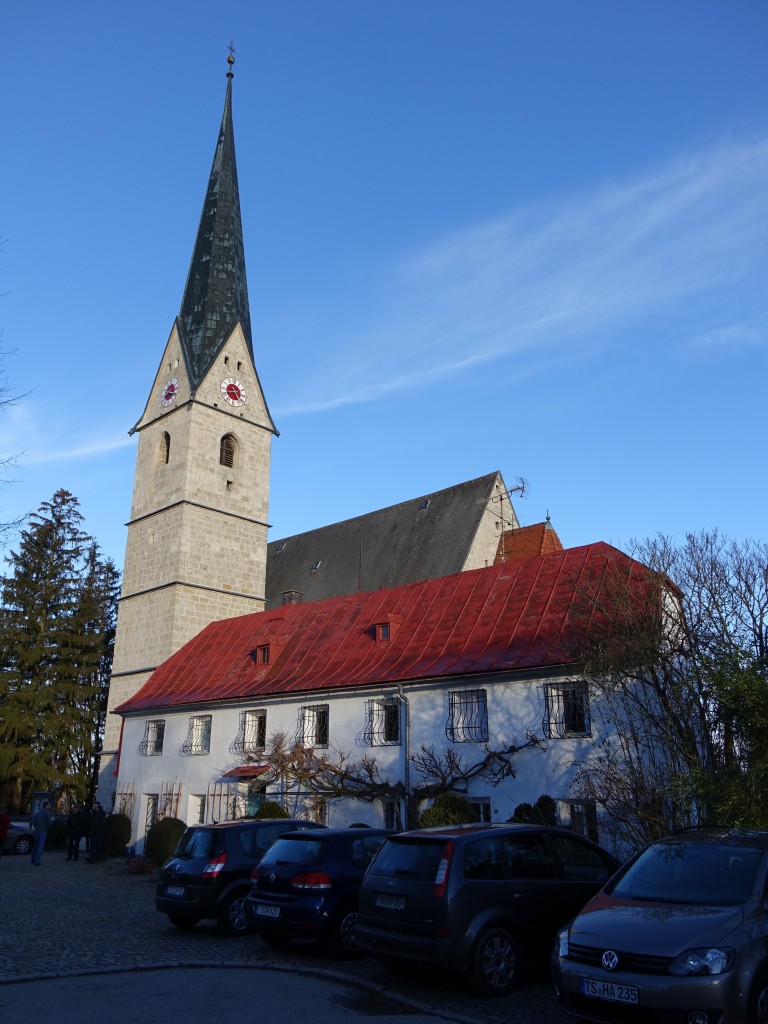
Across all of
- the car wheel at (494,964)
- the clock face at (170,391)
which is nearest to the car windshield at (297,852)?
the car wheel at (494,964)

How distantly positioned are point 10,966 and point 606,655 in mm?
8626

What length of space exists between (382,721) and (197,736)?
7407 millimetres

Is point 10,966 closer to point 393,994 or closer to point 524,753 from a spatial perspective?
point 393,994

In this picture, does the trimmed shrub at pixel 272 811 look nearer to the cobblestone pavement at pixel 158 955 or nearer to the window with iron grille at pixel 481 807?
the cobblestone pavement at pixel 158 955

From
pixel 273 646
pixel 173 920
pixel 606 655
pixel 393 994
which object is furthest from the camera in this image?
pixel 273 646

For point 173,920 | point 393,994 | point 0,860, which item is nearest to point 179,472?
point 0,860

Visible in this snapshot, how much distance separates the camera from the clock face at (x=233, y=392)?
1479 inches

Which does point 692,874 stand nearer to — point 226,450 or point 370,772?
point 370,772

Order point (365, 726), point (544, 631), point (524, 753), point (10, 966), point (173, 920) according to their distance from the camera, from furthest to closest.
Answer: point (365, 726), point (544, 631), point (524, 753), point (173, 920), point (10, 966)

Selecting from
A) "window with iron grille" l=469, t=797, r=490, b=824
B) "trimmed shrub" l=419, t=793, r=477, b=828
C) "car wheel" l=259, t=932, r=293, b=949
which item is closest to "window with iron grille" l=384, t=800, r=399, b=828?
"window with iron grille" l=469, t=797, r=490, b=824

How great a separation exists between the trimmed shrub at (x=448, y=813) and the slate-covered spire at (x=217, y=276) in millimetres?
25018

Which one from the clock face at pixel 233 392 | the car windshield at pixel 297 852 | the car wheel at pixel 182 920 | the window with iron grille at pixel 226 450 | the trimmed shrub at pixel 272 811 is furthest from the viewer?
the clock face at pixel 233 392

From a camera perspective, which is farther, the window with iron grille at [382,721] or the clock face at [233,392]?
the clock face at [233,392]

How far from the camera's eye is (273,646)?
2567 cm
